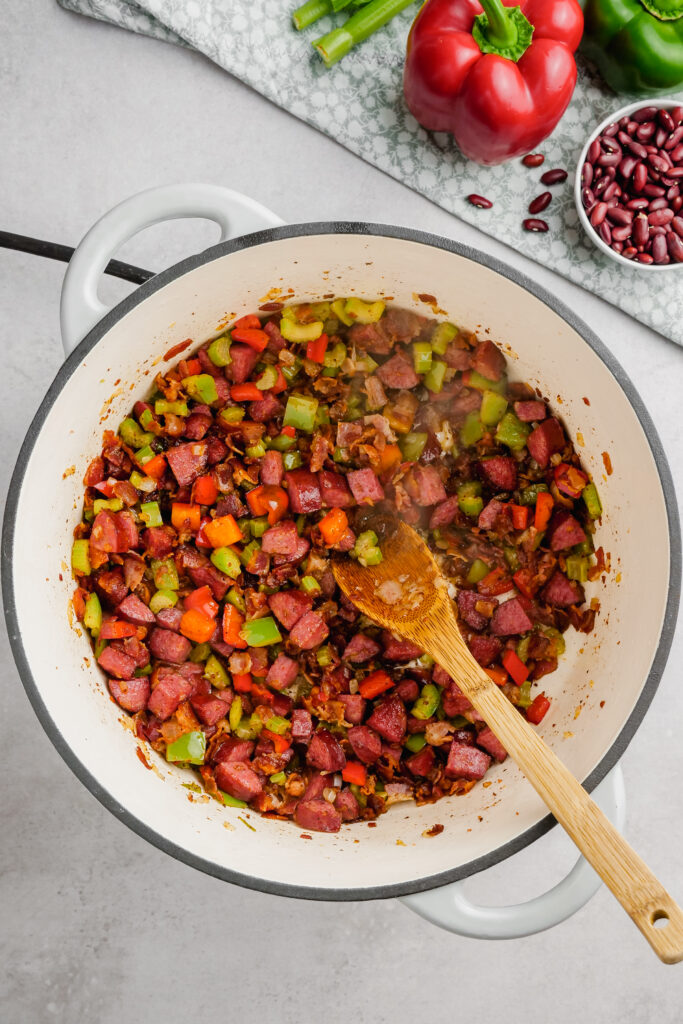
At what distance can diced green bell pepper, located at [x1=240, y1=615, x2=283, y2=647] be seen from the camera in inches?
76.3

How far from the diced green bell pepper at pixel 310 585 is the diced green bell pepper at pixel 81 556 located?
50cm

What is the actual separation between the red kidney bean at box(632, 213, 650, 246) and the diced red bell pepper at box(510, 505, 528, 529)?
2.40ft

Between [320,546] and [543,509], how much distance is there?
21.4 inches

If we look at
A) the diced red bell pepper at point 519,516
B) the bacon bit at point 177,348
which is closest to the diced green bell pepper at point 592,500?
the diced red bell pepper at point 519,516

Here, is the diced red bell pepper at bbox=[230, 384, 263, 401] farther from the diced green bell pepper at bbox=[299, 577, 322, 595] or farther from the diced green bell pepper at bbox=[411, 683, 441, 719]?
the diced green bell pepper at bbox=[411, 683, 441, 719]

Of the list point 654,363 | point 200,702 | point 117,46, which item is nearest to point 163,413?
point 200,702

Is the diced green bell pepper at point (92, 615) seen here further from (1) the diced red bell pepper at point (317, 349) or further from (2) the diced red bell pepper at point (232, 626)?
(1) the diced red bell pepper at point (317, 349)

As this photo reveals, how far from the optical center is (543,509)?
1.94 metres

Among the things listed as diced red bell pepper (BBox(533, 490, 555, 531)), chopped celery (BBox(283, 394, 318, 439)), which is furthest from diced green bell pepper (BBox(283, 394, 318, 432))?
diced red bell pepper (BBox(533, 490, 555, 531))

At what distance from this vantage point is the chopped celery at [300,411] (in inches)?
74.9

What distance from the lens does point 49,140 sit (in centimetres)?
207

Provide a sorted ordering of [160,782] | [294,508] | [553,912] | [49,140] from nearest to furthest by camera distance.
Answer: [553,912]
[160,782]
[294,508]
[49,140]

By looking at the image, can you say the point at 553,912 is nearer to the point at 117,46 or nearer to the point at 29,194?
the point at 29,194

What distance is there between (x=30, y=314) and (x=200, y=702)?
1.08m
